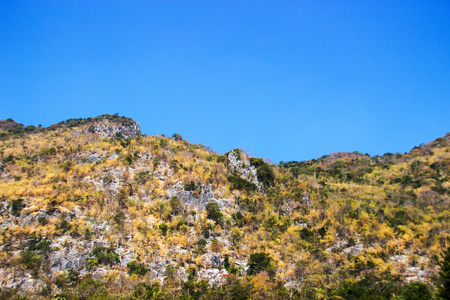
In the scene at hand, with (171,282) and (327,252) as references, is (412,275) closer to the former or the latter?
(327,252)

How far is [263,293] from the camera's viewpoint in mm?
28516

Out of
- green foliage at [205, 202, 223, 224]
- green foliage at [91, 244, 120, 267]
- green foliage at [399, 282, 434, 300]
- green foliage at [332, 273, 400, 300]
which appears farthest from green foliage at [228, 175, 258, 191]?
green foliage at [399, 282, 434, 300]

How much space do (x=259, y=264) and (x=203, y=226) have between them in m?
9.46

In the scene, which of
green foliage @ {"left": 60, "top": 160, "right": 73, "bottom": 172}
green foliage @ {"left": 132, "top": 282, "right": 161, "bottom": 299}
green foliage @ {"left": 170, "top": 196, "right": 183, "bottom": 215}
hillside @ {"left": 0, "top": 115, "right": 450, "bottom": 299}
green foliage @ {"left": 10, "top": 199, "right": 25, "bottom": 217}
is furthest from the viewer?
green foliage @ {"left": 60, "top": 160, "right": 73, "bottom": 172}

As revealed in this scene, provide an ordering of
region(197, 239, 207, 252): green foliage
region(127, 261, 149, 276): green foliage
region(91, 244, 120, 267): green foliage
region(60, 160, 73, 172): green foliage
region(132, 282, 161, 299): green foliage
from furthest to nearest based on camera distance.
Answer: region(60, 160, 73, 172): green foliage < region(197, 239, 207, 252): green foliage < region(91, 244, 120, 267): green foliage < region(127, 261, 149, 276): green foliage < region(132, 282, 161, 299): green foliage

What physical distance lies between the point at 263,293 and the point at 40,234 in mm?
26647

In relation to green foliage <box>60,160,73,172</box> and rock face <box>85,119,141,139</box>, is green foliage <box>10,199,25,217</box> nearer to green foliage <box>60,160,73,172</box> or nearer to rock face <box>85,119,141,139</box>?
green foliage <box>60,160,73,172</box>

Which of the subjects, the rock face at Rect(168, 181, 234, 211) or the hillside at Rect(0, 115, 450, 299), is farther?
the rock face at Rect(168, 181, 234, 211)

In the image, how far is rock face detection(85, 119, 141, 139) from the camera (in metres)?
79.2

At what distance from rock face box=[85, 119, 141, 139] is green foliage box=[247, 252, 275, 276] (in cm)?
5649

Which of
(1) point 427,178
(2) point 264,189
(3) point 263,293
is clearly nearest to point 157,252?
(3) point 263,293

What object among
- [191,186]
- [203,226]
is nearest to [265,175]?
[191,186]

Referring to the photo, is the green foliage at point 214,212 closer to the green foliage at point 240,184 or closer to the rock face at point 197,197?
the rock face at point 197,197

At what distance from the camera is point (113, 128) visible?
83938 millimetres
